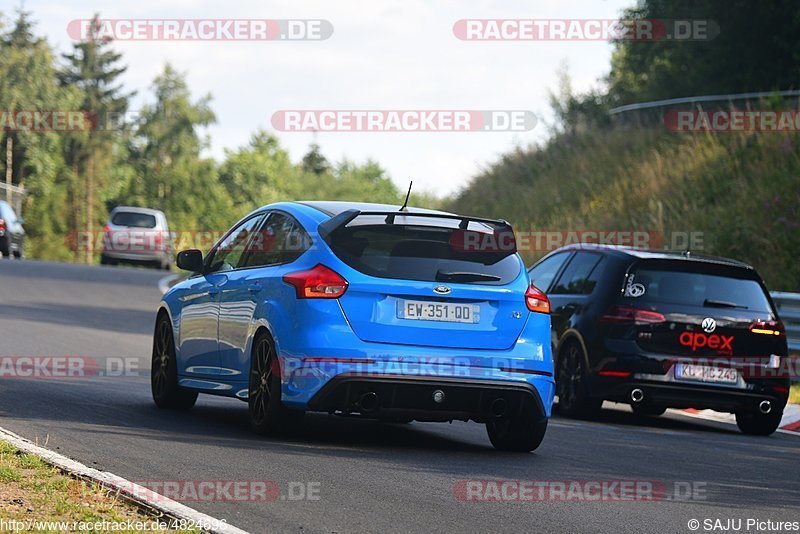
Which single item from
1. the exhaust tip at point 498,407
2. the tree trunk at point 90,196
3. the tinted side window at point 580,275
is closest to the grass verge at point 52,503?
the exhaust tip at point 498,407

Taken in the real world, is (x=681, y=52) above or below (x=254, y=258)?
above

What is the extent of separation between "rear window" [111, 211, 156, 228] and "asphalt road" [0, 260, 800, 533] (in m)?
31.9

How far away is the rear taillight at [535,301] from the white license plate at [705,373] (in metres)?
3.74

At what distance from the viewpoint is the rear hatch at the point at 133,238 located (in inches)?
1801

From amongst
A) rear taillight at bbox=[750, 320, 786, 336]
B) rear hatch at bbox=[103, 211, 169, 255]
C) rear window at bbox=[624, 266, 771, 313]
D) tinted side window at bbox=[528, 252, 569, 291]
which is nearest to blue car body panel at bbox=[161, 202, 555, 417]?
rear window at bbox=[624, 266, 771, 313]

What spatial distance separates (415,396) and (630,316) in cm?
452

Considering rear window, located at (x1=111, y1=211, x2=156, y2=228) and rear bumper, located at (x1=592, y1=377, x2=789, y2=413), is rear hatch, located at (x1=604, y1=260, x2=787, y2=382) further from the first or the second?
rear window, located at (x1=111, y1=211, x2=156, y2=228)

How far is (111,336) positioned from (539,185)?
22.1m

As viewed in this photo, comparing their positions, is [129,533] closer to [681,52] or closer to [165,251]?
[681,52]

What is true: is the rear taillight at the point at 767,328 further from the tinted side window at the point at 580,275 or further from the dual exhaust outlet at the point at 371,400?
the dual exhaust outlet at the point at 371,400

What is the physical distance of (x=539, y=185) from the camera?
40438mm

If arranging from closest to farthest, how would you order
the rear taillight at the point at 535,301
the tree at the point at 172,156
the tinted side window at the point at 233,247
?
the rear taillight at the point at 535,301 → the tinted side window at the point at 233,247 → the tree at the point at 172,156

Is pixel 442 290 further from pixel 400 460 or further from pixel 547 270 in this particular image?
pixel 547 270

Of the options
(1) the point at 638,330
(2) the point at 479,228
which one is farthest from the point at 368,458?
(1) the point at 638,330
